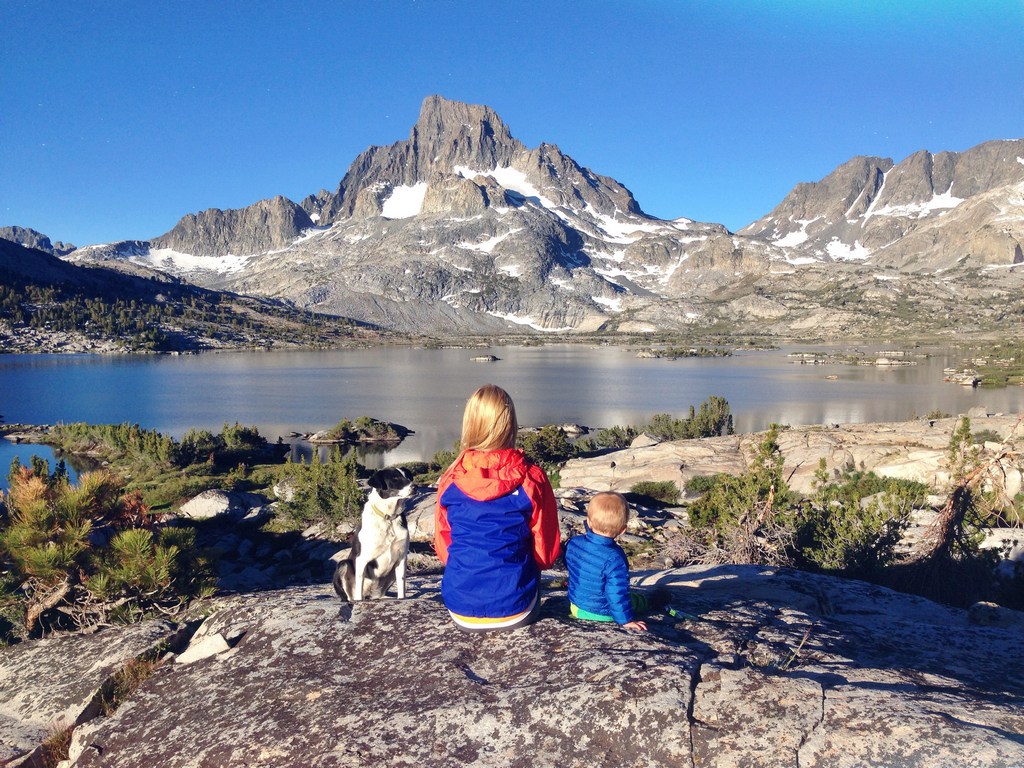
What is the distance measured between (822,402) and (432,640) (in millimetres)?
62625

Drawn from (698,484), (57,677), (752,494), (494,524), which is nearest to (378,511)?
(494,524)

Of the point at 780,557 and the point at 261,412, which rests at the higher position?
the point at 780,557

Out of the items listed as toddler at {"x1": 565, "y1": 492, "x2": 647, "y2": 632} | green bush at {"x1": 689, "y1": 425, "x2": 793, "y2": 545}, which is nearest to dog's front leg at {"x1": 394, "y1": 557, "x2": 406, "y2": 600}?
toddler at {"x1": 565, "y1": 492, "x2": 647, "y2": 632}

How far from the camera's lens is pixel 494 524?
423cm

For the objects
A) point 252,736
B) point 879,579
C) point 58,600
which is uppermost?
point 252,736

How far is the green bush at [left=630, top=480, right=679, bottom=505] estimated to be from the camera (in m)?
20.2

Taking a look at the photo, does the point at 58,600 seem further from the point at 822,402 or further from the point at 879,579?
the point at 822,402

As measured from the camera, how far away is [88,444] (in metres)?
37.1

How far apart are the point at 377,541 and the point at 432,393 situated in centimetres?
6276

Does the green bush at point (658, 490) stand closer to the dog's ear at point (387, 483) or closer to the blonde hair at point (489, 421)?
the dog's ear at point (387, 483)

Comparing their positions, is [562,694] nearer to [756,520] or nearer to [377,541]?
[377,541]

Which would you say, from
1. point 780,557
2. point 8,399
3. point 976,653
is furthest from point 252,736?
point 8,399

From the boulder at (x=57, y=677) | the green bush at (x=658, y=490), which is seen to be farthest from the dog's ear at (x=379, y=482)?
the green bush at (x=658, y=490)

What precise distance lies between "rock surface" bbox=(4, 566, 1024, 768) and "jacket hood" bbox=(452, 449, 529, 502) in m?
1.04
